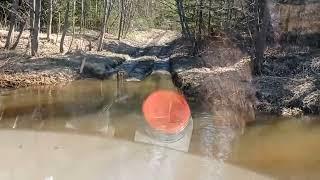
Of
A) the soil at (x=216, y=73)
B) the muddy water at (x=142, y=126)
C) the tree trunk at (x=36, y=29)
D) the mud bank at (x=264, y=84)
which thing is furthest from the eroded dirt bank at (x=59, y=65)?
the mud bank at (x=264, y=84)

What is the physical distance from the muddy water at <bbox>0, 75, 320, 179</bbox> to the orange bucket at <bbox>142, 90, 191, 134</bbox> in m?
0.36

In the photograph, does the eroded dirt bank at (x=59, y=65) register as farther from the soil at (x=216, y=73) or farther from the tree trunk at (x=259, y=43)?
the tree trunk at (x=259, y=43)

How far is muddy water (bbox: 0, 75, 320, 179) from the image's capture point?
12.0 metres

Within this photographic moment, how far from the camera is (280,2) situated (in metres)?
30.1

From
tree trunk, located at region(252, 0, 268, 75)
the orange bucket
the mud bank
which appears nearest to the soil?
the mud bank

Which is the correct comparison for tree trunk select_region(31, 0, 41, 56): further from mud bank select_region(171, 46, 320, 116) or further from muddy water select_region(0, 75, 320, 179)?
mud bank select_region(171, 46, 320, 116)

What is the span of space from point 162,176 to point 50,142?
4.22 metres

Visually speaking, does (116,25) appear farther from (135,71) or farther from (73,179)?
(73,179)

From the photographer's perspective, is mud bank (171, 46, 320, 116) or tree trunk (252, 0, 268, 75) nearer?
mud bank (171, 46, 320, 116)

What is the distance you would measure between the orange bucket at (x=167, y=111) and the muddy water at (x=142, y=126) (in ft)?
1.19

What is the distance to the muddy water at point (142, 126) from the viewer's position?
12.0 metres

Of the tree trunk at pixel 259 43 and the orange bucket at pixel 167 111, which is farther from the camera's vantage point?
the tree trunk at pixel 259 43

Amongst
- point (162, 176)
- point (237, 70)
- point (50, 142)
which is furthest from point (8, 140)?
point (237, 70)

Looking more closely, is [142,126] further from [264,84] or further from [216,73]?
[216,73]
